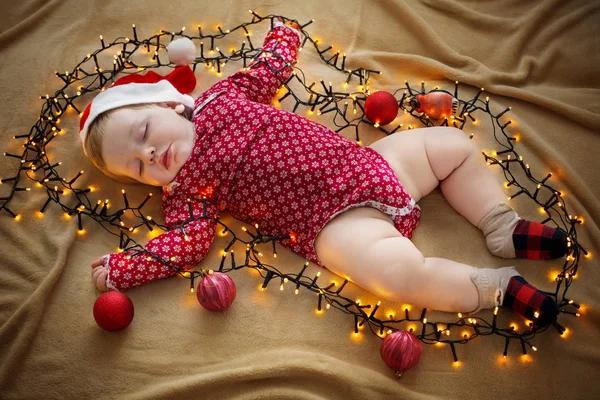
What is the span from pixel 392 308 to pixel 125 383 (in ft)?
2.02

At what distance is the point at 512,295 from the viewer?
3.88 ft

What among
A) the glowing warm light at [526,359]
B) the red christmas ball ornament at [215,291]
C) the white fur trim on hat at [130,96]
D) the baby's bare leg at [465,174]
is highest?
the white fur trim on hat at [130,96]

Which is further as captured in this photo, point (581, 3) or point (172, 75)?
point (581, 3)

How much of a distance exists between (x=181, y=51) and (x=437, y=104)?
72 centimetres

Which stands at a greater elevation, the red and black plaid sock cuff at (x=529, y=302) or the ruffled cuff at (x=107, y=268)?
the red and black plaid sock cuff at (x=529, y=302)

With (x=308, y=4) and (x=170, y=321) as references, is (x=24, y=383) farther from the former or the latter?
(x=308, y=4)

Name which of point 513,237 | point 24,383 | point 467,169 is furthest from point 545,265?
point 24,383

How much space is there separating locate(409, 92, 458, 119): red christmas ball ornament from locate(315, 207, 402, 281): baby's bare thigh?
353mm

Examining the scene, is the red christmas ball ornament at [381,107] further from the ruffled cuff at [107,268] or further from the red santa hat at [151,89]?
the ruffled cuff at [107,268]

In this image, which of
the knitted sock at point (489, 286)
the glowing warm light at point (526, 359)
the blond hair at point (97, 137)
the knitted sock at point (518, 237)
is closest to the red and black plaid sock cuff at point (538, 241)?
the knitted sock at point (518, 237)

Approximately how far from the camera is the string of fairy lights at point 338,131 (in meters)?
1.22

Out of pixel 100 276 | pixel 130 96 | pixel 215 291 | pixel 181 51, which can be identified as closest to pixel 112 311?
pixel 100 276

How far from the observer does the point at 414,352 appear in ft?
3.70

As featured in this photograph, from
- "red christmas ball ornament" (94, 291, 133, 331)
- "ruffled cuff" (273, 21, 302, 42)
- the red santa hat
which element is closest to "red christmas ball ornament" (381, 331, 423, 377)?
"red christmas ball ornament" (94, 291, 133, 331)
